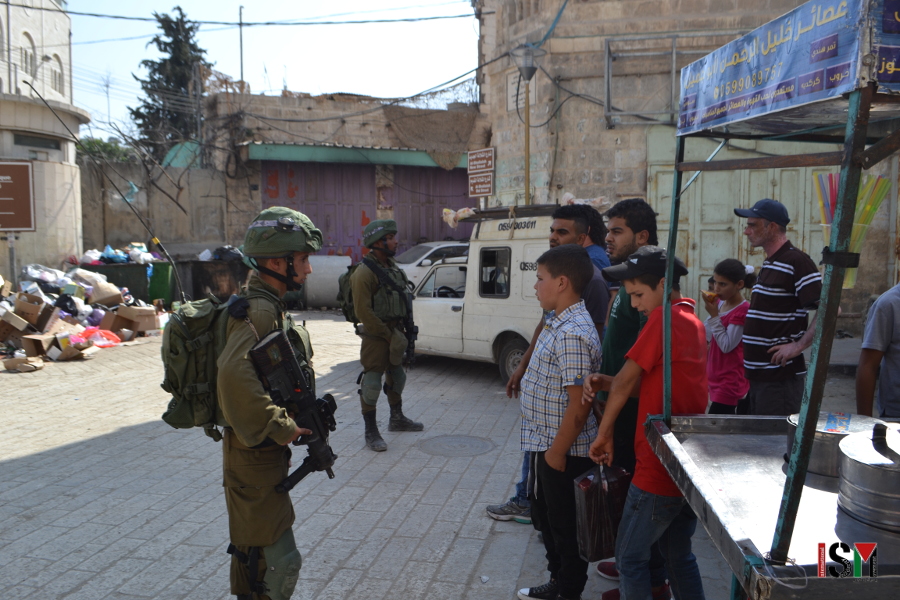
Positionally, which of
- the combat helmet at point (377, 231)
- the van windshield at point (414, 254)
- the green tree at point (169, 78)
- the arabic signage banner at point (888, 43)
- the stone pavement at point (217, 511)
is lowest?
the stone pavement at point (217, 511)

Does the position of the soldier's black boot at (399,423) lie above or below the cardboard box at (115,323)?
below

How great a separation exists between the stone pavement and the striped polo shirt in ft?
3.85

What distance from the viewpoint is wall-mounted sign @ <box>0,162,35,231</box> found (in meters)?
13.4

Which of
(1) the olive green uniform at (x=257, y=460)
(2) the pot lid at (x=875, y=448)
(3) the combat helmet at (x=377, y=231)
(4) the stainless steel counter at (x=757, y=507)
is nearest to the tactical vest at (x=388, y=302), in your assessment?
(3) the combat helmet at (x=377, y=231)

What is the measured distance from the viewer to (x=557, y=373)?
118 inches

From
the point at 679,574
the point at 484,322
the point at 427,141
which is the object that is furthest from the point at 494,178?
the point at 679,574

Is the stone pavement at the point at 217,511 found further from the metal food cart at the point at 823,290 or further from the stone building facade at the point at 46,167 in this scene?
the stone building facade at the point at 46,167

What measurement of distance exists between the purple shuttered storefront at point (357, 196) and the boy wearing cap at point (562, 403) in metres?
17.3

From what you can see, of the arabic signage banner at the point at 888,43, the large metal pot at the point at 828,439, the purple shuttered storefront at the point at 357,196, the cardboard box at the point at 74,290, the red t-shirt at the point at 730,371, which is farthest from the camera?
the purple shuttered storefront at the point at 357,196

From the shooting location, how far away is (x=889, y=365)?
3.29 meters

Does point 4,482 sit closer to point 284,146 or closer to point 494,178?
point 494,178

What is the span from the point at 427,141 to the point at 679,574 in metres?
19.3

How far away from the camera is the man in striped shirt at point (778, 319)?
144 inches

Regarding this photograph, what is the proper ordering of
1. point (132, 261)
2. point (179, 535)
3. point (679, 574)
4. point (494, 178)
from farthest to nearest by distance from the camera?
1. point (132, 261)
2. point (494, 178)
3. point (179, 535)
4. point (679, 574)
